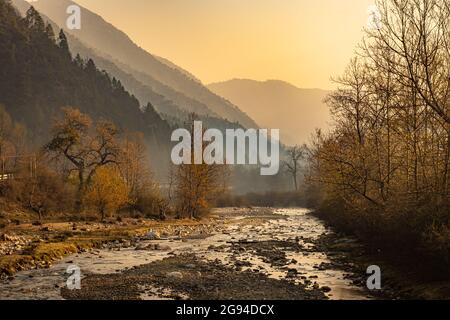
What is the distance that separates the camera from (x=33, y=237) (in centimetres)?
3612

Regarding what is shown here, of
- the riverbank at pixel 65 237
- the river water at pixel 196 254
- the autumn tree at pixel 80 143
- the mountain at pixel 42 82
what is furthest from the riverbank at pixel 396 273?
the mountain at pixel 42 82

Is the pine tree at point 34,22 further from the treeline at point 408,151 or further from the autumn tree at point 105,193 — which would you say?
the treeline at point 408,151

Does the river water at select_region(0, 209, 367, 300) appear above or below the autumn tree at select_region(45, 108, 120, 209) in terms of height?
below

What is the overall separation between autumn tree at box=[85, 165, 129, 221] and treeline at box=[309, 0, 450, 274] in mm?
26952

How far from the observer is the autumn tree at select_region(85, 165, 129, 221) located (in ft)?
176

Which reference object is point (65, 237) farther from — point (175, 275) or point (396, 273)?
point (396, 273)

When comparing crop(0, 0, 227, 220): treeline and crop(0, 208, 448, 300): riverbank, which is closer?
crop(0, 208, 448, 300): riverbank

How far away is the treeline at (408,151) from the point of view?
21484mm

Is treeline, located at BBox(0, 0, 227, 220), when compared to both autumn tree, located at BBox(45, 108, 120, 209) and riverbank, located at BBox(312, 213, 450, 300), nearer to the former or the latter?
autumn tree, located at BBox(45, 108, 120, 209)

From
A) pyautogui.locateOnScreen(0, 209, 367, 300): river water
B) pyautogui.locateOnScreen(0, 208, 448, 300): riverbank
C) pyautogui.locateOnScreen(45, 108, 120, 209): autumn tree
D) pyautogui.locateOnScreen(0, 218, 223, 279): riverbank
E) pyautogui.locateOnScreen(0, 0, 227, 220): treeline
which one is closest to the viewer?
pyautogui.locateOnScreen(0, 208, 448, 300): riverbank

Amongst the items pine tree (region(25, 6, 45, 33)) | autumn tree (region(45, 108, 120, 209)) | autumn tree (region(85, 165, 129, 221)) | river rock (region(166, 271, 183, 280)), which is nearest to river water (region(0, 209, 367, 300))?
river rock (region(166, 271, 183, 280))

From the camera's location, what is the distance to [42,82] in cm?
12862

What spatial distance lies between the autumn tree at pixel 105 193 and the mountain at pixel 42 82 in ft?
206

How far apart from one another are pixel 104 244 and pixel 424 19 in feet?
92.9
